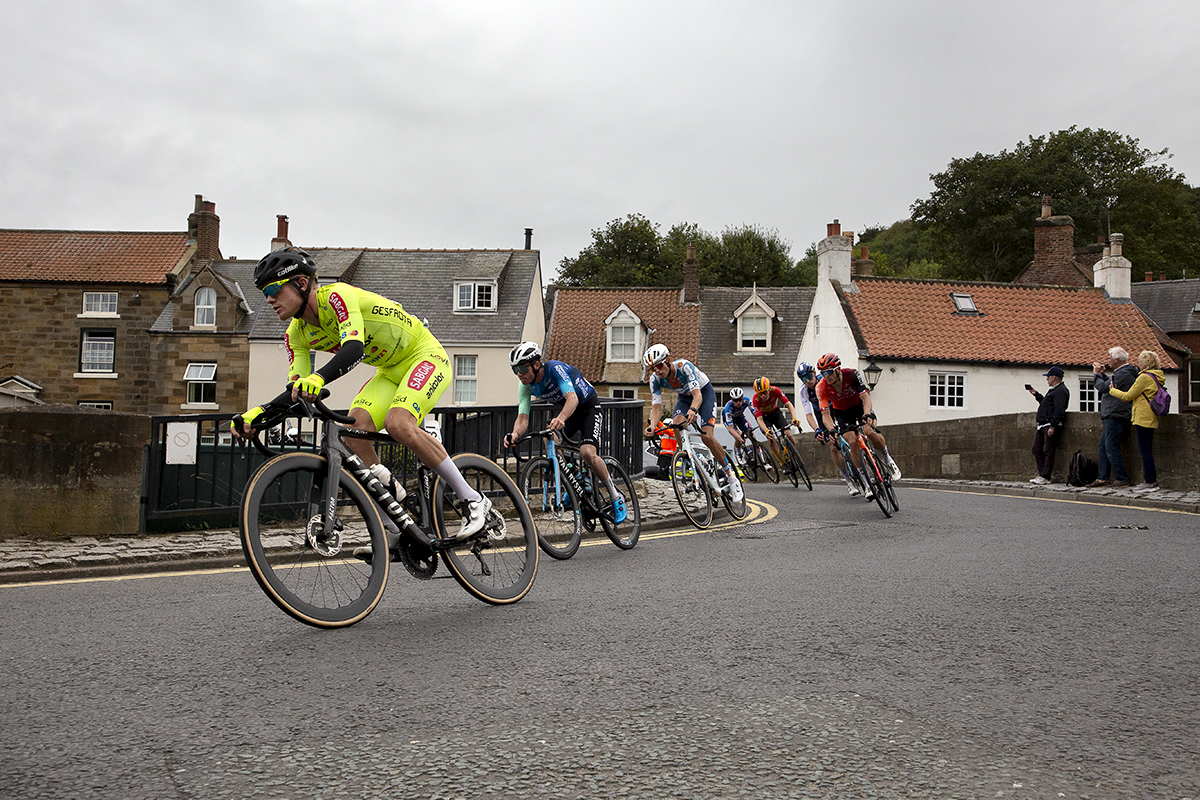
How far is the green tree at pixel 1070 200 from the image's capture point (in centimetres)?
5969

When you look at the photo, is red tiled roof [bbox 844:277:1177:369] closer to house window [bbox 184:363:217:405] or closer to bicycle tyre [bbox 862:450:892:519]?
house window [bbox 184:363:217:405]

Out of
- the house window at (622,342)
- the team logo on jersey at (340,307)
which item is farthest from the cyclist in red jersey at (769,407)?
the house window at (622,342)

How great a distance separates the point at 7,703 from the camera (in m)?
3.90

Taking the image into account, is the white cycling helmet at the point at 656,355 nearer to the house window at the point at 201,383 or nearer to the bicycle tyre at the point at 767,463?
the bicycle tyre at the point at 767,463

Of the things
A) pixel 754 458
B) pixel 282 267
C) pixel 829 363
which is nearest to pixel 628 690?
pixel 282 267

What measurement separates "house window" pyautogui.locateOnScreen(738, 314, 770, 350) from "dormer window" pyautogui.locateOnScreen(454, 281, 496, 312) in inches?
454

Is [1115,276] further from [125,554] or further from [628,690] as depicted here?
[628,690]

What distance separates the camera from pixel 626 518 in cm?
920

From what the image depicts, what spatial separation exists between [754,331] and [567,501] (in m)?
40.2

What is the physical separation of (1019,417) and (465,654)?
58.9ft

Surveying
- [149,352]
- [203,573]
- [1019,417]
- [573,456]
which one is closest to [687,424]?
[573,456]

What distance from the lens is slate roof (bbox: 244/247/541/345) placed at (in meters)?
45.6

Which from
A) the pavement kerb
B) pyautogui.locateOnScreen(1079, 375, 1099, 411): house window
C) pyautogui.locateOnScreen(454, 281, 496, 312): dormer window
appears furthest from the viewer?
pyautogui.locateOnScreen(454, 281, 496, 312): dormer window

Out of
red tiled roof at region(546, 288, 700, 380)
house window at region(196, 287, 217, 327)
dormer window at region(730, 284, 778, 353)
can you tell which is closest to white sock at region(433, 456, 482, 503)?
red tiled roof at region(546, 288, 700, 380)
